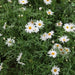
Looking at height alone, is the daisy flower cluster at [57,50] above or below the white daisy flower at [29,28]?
below

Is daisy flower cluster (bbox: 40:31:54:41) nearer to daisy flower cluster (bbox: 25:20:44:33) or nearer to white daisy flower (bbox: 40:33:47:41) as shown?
white daisy flower (bbox: 40:33:47:41)

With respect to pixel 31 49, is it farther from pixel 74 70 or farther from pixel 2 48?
pixel 74 70

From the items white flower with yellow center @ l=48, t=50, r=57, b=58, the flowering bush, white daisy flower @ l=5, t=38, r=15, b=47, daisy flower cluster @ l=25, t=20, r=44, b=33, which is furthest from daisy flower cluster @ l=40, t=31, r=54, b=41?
white daisy flower @ l=5, t=38, r=15, b=47

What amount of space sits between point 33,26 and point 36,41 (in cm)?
27

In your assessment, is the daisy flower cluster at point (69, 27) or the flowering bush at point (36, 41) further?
the daisy flower cluster at point (69, 27)

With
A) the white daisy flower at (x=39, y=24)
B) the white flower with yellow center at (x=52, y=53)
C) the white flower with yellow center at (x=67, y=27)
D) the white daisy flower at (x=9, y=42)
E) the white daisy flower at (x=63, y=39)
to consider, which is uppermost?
the white daisy flower at (x=39, y=24)

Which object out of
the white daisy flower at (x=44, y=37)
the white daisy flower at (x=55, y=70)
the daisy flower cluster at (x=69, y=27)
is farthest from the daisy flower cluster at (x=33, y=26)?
the white daisy flower at (x=55, y=70)

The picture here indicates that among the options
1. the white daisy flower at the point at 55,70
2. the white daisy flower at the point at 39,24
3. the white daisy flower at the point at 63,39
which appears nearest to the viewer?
the white daisy flower at the point at 55,70

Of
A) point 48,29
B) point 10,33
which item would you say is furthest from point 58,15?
point 10,33

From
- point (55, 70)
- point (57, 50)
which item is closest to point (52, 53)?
point (57, 50)

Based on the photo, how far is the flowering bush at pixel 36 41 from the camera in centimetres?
225

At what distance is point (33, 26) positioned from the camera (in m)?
2.49

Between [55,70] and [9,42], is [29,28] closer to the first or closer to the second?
[9,42]

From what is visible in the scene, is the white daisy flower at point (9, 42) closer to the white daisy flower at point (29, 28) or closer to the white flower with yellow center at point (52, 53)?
the white daisy flower at point (29, 28)
